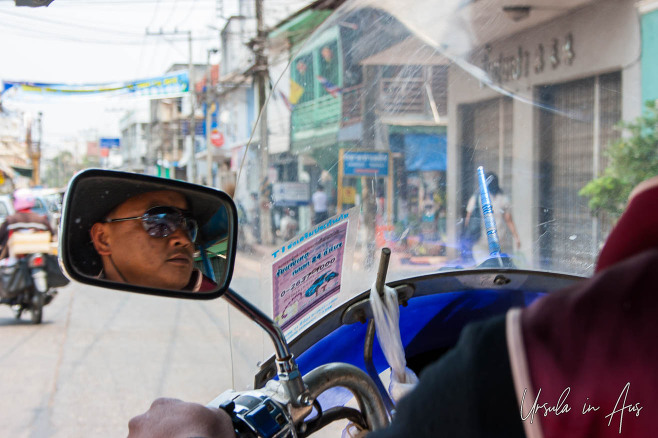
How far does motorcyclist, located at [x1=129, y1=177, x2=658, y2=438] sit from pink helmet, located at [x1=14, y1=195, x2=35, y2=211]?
28.6 ft

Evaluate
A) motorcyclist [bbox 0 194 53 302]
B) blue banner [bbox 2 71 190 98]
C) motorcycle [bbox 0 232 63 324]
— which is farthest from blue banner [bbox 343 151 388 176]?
blue banner [bbox 2 71 190 98]

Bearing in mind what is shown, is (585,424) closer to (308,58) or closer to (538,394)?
(538,394)

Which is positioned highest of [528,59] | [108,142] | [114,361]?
[108,142]

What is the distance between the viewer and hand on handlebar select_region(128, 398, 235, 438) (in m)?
0.93

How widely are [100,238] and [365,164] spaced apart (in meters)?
0.65

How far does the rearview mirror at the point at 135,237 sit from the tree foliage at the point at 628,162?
2.55 feet

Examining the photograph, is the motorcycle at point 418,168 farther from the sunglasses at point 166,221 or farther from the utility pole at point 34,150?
the utility pole at point 34,150

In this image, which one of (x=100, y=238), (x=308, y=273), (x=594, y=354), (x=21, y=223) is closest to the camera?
(x=594, y=354)

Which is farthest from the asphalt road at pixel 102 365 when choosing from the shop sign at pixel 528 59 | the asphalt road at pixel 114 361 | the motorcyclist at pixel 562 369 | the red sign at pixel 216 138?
the red sign at pixel 216 138

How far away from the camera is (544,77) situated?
145cm

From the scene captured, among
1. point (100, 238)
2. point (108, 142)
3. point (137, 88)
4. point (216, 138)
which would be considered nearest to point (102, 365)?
point (100, 238)

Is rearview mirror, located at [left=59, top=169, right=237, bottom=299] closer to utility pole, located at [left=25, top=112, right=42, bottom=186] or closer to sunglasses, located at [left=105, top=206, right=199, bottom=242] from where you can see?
sunglasses, located at [left=105, top=206, right=199, bottom=242]

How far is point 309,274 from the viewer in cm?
141

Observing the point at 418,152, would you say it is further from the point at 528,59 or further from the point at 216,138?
the point at 216,138
